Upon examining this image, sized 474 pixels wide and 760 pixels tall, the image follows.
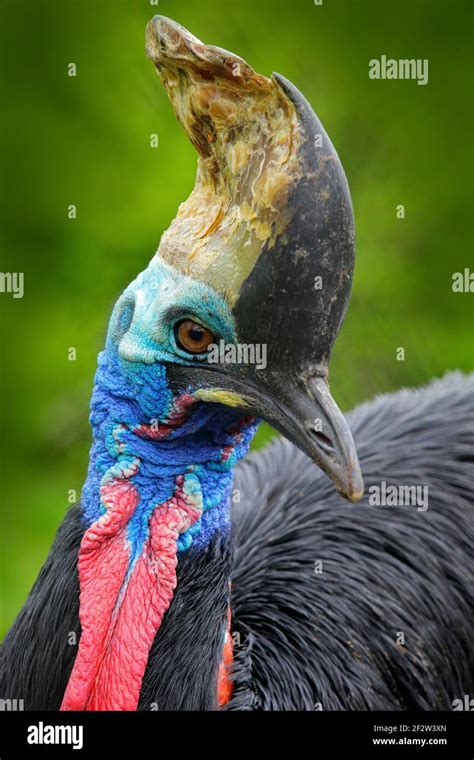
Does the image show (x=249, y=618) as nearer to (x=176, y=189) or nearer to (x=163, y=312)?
(x=163, y=312)

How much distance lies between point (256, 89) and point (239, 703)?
120 centimetres

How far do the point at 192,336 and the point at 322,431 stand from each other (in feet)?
0.99

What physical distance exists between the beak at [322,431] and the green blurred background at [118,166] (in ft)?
10.3

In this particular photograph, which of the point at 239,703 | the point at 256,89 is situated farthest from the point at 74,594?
the point at 256,89

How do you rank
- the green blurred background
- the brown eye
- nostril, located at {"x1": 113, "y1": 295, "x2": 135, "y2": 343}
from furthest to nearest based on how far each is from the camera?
the green blurred background
nostril, located at {"x1": 113, "y1": 295, "x2": 135, "y2": 343}
the brown eye

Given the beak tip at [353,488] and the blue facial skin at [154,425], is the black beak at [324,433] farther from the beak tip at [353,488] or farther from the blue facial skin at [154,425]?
the blue facial skin at [154,425]

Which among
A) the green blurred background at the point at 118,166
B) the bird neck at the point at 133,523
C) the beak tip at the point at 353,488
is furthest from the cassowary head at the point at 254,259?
the green blurred background at the point at 118,166

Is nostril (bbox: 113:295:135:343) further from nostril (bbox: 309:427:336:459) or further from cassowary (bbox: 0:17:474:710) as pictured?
Answer: nostril (bbox: 309:427:336:459)

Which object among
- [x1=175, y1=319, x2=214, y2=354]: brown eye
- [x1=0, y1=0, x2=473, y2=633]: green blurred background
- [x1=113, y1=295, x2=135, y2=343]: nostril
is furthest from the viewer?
[x1=0, y1=0, x2=473, y2=633]: green blurred background

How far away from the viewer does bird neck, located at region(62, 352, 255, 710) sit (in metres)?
2.20

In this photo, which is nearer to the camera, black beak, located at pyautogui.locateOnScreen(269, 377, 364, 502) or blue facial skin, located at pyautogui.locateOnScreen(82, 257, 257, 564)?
black beak, located at pyautogui.locateOnScreen(269, 377, 364, 502)

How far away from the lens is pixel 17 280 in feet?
18.1

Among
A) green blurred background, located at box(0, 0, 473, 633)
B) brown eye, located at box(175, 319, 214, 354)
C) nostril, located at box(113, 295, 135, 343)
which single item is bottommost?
brown eye, located at box(175, 319, 214, 354)

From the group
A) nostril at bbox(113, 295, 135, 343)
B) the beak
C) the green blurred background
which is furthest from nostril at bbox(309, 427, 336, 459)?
the green blurred background
